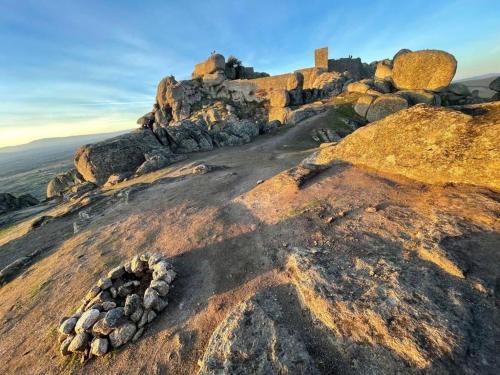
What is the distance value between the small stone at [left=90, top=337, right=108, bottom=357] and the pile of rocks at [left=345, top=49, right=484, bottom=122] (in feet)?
103

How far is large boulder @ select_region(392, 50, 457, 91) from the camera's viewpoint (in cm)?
2631

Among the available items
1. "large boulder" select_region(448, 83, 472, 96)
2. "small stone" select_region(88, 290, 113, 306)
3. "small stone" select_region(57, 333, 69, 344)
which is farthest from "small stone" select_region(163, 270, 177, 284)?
"large boulder" select_region(448, 83, 472, 96)

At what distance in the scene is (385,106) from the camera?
2822 centimetres

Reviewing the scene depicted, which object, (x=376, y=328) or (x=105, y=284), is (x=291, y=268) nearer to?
(x=376, y=328)

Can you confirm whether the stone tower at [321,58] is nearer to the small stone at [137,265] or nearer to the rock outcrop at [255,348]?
the small stone at [137,265]

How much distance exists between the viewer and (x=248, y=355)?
5.02 metres

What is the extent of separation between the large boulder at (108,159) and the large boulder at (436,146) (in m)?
23.2

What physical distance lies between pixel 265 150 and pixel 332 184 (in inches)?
554

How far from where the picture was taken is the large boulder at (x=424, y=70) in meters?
26.3

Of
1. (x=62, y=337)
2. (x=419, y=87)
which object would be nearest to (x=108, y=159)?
(x=62, y=337)

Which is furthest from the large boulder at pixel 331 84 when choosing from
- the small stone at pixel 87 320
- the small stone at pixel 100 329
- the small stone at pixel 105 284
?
the small stone at pixel 100 329

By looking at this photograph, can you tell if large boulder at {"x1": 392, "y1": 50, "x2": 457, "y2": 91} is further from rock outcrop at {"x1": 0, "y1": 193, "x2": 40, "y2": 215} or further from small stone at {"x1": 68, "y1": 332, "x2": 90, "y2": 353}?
rock outcrop at {"x1": 0, "y1": 193, "x2": 40, "y2": 215}

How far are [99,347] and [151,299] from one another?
1.50 metres

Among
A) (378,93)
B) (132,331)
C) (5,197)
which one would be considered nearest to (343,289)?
(132,331)
